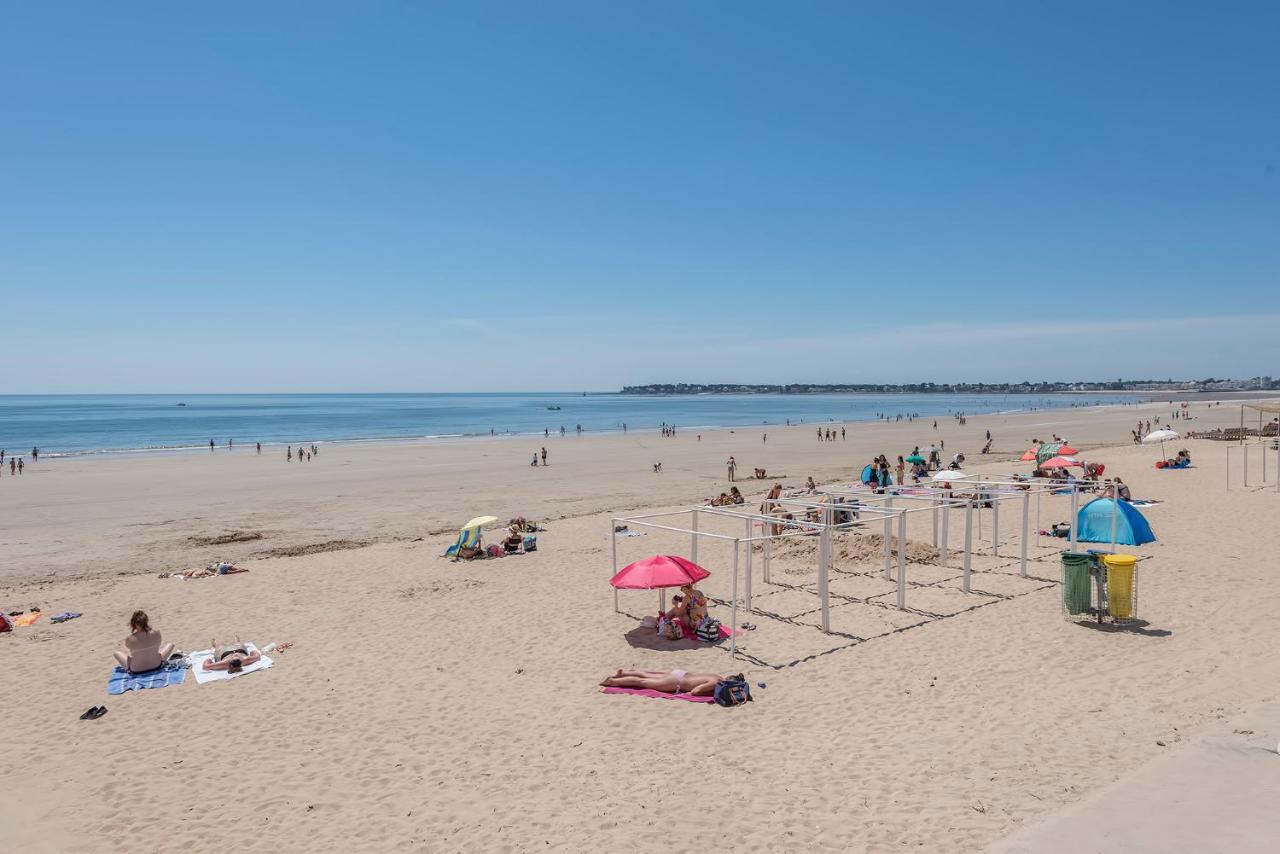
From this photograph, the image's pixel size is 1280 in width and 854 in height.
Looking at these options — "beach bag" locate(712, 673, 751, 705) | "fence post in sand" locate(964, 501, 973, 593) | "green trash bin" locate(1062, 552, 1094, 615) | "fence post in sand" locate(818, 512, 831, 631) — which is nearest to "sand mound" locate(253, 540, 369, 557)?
"fence post in sand" locate(818, 512, 831, 631)

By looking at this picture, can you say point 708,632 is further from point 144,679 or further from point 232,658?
point 144,679

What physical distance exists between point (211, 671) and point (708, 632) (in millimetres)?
7099

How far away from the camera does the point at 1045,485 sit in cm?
1501

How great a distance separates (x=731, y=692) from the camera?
29.3ft

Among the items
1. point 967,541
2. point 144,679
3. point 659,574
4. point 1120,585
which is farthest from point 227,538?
point 1120,585

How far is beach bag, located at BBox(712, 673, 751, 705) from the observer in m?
8.91

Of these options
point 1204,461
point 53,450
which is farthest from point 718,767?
point 53,450

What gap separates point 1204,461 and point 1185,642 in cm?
2611

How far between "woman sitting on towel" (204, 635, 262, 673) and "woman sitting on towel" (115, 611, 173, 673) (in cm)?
69

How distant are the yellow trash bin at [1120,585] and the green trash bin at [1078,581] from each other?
30 centimetres

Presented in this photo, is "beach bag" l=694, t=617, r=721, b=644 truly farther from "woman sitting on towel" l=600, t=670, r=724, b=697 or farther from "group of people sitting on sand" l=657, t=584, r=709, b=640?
"woman sitting on towel" l=600, t=670, r=724, b=697

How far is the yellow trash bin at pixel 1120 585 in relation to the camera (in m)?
11.1

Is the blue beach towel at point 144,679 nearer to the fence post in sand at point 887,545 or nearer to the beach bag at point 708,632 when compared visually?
the beach bag at point 708,632

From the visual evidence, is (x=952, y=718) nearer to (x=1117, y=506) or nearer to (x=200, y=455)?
(x=1117, y=506)
